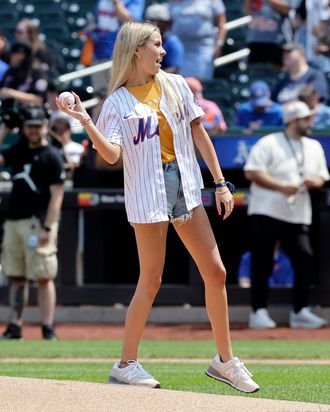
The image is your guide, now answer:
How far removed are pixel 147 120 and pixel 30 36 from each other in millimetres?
9794

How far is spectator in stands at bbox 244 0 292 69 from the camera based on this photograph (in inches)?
604

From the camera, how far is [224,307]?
5902mm

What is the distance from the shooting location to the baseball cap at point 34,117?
35.8 ft

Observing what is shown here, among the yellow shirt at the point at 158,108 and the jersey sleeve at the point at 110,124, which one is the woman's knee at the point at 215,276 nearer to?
the yellow shirt at the point at 158,108


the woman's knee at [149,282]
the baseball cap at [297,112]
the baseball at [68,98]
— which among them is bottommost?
the woman's knee at [149,282]

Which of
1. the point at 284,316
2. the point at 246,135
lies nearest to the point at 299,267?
the point at 284,316

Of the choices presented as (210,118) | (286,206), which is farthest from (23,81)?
(286,206)

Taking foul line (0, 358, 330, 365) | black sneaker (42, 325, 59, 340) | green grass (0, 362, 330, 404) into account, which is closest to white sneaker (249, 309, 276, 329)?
black sneaker (42, 325, 59, 340)

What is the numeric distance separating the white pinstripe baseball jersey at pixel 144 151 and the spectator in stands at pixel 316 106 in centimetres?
722

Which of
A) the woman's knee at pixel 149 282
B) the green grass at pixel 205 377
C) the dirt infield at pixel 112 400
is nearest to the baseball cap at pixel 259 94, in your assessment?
the green grass at pixel 205 377

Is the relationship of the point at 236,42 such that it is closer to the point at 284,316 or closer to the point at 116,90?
the point at 284,316

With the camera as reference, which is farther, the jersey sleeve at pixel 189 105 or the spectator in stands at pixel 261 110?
the spectator in stands at pixel 261 110

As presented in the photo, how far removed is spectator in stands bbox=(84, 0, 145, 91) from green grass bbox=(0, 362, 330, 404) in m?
7.36

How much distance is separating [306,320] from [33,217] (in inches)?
121
